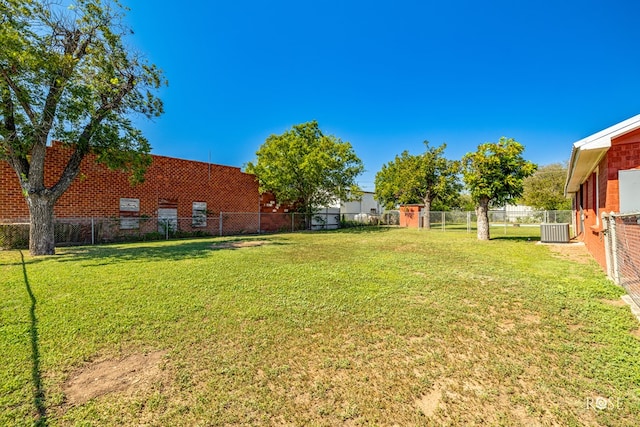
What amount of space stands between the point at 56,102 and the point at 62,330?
8891mm

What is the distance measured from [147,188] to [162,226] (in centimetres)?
207

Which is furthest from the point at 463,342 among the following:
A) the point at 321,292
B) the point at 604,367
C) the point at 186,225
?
the point at 186,225

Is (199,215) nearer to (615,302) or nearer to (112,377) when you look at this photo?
(112,377)

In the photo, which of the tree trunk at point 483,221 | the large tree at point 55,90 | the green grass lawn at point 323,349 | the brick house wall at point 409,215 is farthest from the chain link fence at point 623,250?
the brick house wall at point 409,215

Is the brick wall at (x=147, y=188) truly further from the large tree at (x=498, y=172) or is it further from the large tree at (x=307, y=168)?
the large tree at (x=498, y=172)

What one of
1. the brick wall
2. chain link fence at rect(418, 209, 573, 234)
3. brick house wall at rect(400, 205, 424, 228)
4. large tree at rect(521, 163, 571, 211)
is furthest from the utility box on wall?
large tree at rect(521, 163, 571, 211)

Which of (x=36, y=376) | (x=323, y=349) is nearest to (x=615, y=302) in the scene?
(x=323, y=349)

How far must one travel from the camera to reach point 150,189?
15.6 meters

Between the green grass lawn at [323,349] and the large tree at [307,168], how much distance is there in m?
13.8

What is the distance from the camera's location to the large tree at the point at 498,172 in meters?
13.2

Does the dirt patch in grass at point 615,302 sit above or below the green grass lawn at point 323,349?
above

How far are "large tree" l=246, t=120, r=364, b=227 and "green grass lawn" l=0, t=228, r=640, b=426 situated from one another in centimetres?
1380

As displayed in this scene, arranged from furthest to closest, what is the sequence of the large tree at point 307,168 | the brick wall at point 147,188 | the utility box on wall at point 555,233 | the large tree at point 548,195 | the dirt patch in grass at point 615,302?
1. the large tree at point 548,195
2. the large tree at point 307,168
3. the utility box on wall at point 555,233
4. the brick wall at point 147,188
5. the dirt patch in grass at point 615,302

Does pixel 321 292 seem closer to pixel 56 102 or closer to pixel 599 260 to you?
pixel 599 260
